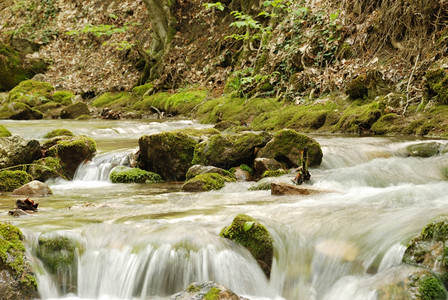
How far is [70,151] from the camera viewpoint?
8789 mm

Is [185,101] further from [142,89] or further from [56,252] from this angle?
[56,252]

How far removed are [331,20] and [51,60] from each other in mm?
19402

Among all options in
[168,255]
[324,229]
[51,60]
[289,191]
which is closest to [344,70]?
[289,191]

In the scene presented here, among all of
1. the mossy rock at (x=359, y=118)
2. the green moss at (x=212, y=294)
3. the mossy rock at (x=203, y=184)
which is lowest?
the green moss at (x=212, y=294)

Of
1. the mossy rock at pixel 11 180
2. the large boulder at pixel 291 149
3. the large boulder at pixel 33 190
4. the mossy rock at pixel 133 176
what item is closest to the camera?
the large boulder at pixel 33 190

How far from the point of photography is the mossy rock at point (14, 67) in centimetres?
2569

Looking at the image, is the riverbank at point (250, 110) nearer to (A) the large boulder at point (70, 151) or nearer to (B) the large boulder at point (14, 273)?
(A) the large boulder at point (70, 151)

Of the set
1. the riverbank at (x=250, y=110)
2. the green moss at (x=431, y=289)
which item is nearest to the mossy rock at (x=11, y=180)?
the riverbank at (x=250, y=110)

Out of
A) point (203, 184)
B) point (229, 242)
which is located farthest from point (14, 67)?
point (229, 242)

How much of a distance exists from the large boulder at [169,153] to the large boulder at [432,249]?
5.29 m

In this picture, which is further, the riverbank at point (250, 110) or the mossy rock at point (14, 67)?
the mossy rock at point (14, 67)

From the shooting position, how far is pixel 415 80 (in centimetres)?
1069

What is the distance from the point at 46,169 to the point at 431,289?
23.2ft

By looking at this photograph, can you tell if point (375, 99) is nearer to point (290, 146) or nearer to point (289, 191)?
point (290, 146)
